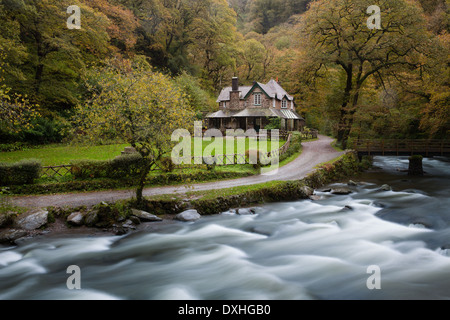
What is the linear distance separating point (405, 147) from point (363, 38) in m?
12.3

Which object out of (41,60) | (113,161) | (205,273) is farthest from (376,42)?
(41,60)

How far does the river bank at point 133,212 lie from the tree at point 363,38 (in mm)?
17253

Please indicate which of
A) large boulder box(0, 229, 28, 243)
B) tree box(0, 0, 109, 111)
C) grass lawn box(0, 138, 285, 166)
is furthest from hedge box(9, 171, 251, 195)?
tree box(0, 0, 109, 111)

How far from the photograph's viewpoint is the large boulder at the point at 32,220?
41.2 ft

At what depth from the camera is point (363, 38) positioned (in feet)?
102

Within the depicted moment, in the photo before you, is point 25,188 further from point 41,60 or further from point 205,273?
point 41,60

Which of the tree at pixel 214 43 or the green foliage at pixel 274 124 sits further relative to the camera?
the tree at pixel 214 43

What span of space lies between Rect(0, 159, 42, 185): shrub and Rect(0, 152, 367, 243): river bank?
3.93m

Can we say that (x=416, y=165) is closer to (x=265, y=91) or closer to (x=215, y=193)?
(x=215, y=193)

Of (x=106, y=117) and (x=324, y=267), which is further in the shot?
(x=106, y=117)

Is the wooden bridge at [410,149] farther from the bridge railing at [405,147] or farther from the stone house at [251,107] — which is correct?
the stone house at [251,107]

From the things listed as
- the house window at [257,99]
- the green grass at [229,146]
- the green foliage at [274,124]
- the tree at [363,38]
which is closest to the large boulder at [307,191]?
the green grass at [229,146]

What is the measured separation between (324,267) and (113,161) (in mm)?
13103
